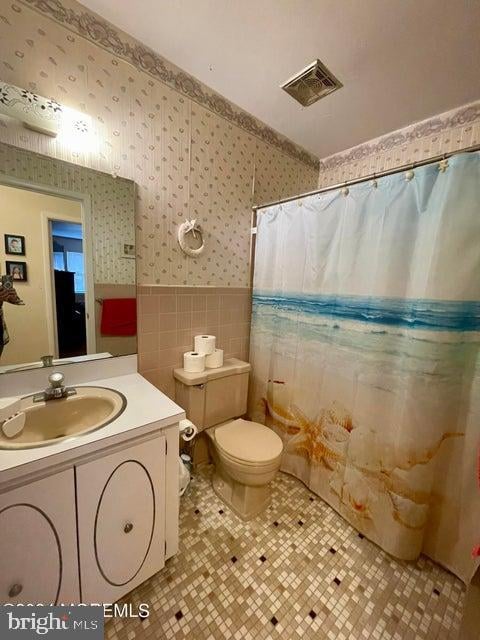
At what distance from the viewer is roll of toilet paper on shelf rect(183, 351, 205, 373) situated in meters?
1.51

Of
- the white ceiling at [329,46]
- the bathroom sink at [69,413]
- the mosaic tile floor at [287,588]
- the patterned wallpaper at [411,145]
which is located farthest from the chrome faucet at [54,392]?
the patterned wallpaper at [411,145]

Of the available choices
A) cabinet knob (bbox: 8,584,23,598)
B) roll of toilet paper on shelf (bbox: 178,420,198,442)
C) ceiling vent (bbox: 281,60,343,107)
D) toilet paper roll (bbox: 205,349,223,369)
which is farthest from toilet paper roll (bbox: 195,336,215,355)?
ceiling vent (bbox: 281,60,343,107)

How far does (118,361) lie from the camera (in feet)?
4.41

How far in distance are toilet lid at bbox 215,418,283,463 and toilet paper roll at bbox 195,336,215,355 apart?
49 cm

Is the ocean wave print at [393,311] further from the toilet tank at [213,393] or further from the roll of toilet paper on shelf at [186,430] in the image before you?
the roll of toilet paper on shelf at [186,430]

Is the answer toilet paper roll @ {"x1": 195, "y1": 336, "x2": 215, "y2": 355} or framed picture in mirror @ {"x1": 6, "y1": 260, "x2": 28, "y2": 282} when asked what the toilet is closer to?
toilet paper roll @ {"x1": 195, "y1": 336, "x2": 215, "y2": 355}

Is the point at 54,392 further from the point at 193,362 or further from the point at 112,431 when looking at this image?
the point at 193,362

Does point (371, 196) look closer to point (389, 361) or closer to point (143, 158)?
point (389, 361)

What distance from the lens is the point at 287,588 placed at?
1100 millimetres

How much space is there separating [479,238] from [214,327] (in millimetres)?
1391

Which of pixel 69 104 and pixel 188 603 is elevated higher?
pixel 69 104

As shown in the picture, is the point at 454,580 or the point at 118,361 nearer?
the point at 454,580

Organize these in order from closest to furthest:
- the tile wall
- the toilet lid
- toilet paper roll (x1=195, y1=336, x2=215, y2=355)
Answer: the toilet lid
the tile wall
toilet paper roll (x1=195, y1=336, x2=215, y2=355)

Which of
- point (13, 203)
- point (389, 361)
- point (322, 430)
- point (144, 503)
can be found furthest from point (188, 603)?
point (13, 203)
